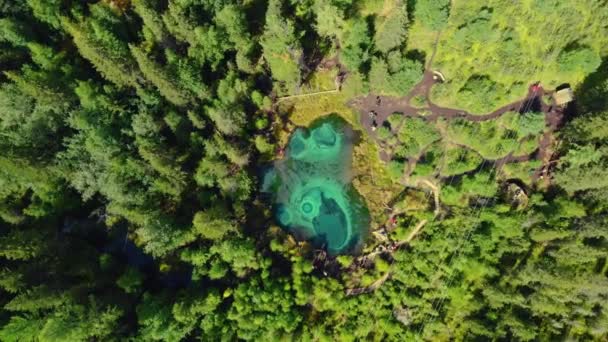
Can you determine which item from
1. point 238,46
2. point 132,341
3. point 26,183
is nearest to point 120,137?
point 26,183

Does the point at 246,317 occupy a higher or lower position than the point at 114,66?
lower

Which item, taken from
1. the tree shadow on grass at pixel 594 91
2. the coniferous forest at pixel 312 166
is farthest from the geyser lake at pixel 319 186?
the tree shadow on grass at pixel 594 91

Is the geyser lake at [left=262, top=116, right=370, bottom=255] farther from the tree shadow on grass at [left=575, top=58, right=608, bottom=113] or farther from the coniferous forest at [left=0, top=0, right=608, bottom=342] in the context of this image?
the tree shadow on grass at [left=575, top=58, right=608, bottom=113]

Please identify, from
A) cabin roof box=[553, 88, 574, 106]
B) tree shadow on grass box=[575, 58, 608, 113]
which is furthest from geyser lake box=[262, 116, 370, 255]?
tree shadow on grass box=[575, 58, 608, 113]

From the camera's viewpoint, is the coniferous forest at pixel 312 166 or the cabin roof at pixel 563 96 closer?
the coniferous forest at pixel 312 166

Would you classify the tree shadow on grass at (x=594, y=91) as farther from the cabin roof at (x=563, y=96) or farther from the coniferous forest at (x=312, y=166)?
the cabin roof at (x=563, y=96)

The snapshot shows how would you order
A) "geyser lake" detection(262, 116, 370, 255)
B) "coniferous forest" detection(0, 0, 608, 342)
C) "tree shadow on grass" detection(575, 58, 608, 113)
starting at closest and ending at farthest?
"coniferous forest" detection(0, 0, 608, 342) < "tree shadow on grass" detection(575, 58, 608, 113) < "geyser lake" detection(262, 116, 370, 255)

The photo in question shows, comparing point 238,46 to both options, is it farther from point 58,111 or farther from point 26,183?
point 26,183
